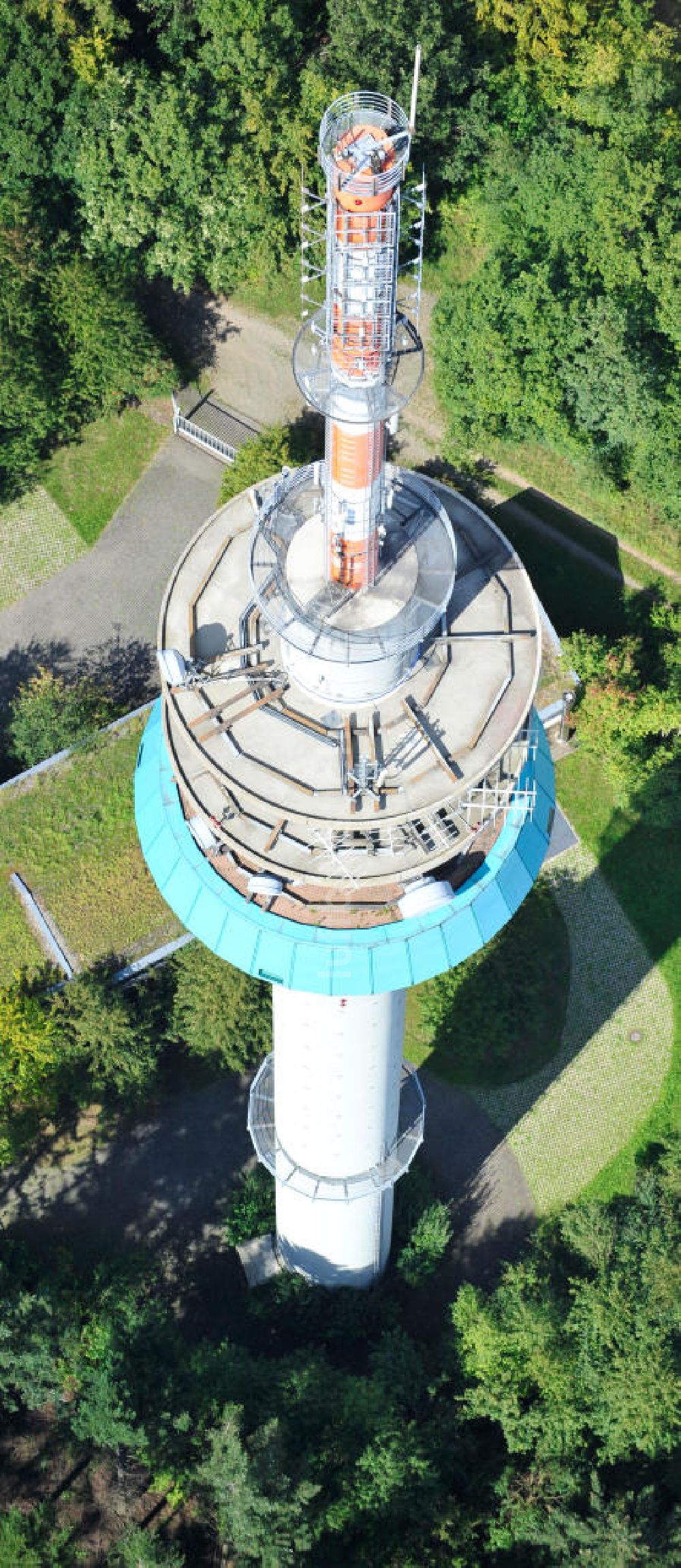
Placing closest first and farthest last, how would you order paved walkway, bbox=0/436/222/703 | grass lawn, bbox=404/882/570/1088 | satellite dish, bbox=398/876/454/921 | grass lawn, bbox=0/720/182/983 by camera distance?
satellite dish, bbox=398/876/454/921 < grass lawn, bbox=0/720/182/983 < grass lawn, bbox=404/882/570/1088 < paved walkway, bbox=0/436/222/703

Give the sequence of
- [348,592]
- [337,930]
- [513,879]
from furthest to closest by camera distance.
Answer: [513,879]
[337,930]
[348,592]

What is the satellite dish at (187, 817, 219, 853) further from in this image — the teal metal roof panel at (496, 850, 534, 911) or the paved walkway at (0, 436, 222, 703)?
the paved walkway at (0, 436, 222, 703)

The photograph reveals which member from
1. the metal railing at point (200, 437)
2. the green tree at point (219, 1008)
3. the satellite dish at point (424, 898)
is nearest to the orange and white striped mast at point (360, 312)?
the satellite dish at point (424, 898)

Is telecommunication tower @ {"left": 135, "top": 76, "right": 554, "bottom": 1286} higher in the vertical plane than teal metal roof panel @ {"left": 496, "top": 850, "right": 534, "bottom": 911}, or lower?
higher

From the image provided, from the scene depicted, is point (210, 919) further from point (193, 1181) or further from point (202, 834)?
point (193, 1181)

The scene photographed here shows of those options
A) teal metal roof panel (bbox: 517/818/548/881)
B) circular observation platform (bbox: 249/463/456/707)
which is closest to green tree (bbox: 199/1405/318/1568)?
teal metal roof panel (bbox: 517/818/548/881)

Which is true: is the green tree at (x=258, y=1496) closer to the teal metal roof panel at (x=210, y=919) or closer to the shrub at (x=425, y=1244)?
the shrub at (x=425, y=1244)

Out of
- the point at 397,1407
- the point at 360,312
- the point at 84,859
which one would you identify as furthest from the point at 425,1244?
the point at 360,312

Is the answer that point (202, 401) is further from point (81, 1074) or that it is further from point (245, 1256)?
point (245, 1256)
